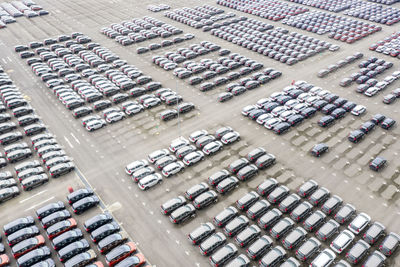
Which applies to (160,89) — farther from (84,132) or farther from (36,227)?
(36,227)

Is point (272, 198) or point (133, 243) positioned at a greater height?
point (133, 243)

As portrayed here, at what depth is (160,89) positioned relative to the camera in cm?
6481

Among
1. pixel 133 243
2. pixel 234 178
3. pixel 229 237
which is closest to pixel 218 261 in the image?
pixel 229 237

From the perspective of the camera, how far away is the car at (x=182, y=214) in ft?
128

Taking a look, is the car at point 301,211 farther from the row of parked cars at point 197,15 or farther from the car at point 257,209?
the row of parked cars at point 197,15

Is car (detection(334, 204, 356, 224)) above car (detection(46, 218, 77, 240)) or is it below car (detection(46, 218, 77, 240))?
below

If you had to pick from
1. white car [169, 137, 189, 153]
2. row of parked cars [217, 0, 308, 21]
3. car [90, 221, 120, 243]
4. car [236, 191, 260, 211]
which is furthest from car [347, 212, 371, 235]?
row of parked cars [217, 0, 308, 21]

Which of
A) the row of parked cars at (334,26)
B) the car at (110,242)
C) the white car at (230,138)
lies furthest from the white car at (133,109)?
the row of parked cars at (334,26)

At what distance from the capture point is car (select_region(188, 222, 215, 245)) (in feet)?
120

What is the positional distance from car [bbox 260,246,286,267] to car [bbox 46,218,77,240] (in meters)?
23.8

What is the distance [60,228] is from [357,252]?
3584 centimetres

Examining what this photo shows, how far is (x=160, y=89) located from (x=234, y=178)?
2953 cm

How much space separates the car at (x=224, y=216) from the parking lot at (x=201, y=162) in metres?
1.84

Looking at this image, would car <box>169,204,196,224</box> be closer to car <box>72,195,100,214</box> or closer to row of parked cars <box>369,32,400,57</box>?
car <box>72,195,100,214</box>
